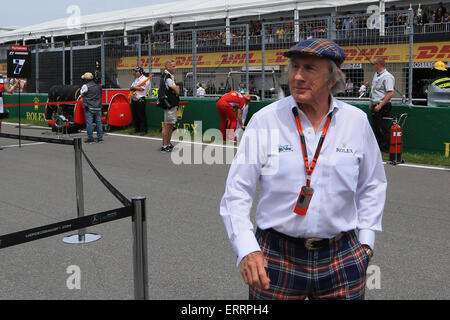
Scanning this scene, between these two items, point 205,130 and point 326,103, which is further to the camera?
point 205,130

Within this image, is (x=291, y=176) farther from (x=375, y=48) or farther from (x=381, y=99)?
(x=375, y=48)

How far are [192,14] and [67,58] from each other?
440 inches

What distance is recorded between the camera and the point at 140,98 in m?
15.6

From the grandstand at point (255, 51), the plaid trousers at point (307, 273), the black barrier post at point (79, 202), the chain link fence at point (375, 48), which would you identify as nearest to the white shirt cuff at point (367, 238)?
the plaid trousers at point (307, 273)

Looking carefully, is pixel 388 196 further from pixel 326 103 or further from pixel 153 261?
pixel 326 103

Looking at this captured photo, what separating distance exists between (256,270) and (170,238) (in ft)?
11.6

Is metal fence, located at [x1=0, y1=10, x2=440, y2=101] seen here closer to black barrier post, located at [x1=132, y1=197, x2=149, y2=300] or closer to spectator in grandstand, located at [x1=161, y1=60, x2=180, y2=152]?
spectator in grandstand, located at [x1=161, y1=60, x2=180, y2=152]

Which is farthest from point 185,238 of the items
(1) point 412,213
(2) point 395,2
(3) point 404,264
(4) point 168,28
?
(4) point 168,28

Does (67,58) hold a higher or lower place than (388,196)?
higher

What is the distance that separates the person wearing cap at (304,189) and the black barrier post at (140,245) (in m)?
0.71

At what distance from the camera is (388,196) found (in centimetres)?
776

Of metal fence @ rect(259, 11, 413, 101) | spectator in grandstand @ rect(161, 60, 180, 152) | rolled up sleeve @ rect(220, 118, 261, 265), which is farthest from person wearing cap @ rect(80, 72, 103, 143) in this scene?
rolled up sleeve @ rect(220, 118, 261, 265)

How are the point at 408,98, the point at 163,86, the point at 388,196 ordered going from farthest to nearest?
the point at 163,86 → the point at 408,98 → the point at 388,196

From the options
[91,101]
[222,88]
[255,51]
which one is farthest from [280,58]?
[91,101]
